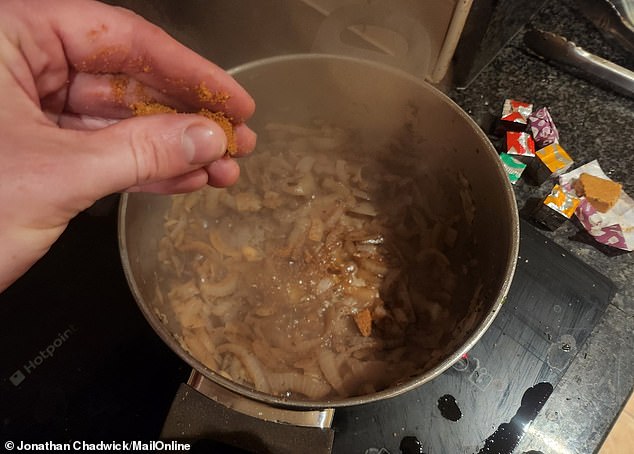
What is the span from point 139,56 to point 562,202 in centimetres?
77

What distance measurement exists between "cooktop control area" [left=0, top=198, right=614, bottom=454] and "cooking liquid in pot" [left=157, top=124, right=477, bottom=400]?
0.07 metres

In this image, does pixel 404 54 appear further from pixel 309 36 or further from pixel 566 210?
pixel 566 210

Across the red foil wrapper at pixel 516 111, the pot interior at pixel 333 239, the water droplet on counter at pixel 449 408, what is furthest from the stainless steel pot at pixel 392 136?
the red foil wrapper at pixel 516 111

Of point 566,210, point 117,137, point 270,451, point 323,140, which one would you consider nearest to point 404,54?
point 323,140

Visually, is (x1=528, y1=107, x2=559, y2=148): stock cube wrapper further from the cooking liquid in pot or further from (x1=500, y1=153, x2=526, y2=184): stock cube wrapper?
the cooking liquid in pot

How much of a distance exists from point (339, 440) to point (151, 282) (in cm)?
40

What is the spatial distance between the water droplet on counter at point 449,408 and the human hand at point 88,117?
0.50 metres

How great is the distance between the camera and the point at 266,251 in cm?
100

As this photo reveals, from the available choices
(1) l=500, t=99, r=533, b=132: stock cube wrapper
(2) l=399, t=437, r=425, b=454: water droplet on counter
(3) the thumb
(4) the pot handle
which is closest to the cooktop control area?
(2) l=399, t=437, r=425, b=454: water droplet on counter

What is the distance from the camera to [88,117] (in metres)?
0.75

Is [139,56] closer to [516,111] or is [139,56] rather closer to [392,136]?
[392,136]

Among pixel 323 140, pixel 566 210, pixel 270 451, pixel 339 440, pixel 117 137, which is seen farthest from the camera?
pixel 323 140

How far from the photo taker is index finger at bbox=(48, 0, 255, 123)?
0.65m

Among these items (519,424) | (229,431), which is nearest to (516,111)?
(519,424)
